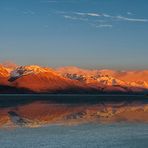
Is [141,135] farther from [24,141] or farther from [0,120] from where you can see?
[0,120]

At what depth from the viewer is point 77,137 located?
30.7m

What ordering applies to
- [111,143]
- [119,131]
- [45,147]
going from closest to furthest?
[45,147] → [111,143] → [119,131]

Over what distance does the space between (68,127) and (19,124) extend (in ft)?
14.9

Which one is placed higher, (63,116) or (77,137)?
(77,137)

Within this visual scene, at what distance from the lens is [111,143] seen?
28.5 metres

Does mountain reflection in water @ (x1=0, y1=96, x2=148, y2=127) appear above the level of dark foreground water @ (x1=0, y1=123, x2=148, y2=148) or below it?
below

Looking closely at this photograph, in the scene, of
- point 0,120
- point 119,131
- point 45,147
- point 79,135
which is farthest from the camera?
point 0,120

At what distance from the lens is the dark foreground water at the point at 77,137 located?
90.7ft

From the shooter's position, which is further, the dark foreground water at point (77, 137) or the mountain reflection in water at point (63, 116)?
the mountain reflection in water at point (63, 116)

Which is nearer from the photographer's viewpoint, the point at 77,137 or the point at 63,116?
the point at 77,137

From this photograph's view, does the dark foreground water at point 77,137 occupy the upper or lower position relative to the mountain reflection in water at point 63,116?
upper

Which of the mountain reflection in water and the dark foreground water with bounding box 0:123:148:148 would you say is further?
the mountain reflection in water

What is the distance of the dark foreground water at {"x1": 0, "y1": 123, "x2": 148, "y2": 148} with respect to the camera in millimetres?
27638

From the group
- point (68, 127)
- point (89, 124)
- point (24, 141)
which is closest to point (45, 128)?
point (68, 127)
